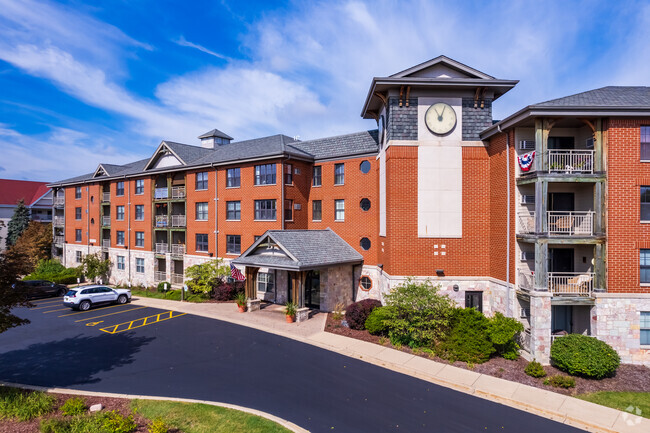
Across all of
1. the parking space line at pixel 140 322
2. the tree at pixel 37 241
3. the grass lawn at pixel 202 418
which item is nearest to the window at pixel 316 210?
the parking space line at pixel 140 322

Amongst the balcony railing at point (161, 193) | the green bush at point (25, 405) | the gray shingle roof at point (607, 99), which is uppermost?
the gray shingle roof at point (607, 99)

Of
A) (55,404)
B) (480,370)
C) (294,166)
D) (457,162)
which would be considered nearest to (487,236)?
(457,162)

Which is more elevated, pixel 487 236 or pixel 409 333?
pixel 487 236

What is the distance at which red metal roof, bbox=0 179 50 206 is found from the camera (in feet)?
186

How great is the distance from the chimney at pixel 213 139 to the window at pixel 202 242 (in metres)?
12.0

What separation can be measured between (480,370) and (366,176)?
13873 mm

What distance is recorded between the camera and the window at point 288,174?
2555cm

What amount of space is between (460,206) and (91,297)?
26.5 metres

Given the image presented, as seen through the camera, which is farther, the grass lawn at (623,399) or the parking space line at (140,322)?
the parking space line at (140,322)

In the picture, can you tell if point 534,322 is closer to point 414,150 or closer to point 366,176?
point 414,150

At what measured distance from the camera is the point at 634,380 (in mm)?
13594

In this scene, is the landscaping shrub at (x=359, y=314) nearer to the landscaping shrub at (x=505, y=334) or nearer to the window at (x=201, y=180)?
the landscaping shrub at (x=505, y=334)

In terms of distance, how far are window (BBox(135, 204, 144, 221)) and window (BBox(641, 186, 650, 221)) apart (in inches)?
1529

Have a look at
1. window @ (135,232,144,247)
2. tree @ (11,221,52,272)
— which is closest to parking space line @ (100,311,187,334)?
window @ (135,232,144,247)
